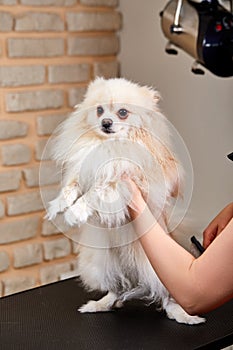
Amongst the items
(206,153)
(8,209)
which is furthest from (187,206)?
(8,209)

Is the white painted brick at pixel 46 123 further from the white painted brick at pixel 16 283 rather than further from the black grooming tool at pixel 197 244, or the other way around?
the black grooming tool at pixel 197 244

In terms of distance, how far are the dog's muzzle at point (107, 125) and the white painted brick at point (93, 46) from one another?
990 millimetres

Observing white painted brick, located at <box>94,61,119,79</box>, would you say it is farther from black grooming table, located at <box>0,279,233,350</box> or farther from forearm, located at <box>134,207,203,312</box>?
forearm, located at <box>134,207,203,312</box>

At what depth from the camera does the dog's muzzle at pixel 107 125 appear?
1.08 meters

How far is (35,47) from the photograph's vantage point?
1934 mm

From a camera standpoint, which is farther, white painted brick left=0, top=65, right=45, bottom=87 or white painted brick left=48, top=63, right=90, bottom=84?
white painted brick left=48, top=63, right=90, bottom=84

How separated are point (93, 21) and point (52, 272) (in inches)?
33.0

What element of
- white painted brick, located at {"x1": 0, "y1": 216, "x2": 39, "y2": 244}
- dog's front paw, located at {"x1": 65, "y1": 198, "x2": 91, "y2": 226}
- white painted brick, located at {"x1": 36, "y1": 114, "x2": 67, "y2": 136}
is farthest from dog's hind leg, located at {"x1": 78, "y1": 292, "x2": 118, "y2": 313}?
white painted brick, located at {"x1": 36, "y1": 114, "x2": 67, "y2": 136}

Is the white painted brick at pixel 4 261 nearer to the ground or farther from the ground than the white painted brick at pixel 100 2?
nearer to the ground

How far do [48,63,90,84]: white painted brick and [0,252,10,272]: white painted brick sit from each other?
567 millimetres

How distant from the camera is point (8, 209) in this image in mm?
1933

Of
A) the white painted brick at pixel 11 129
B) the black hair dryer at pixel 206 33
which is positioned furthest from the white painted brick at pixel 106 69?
the black hair dryer at pixel 206 33

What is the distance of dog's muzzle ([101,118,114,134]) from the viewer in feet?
3.53

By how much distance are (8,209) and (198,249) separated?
0.88 meters
